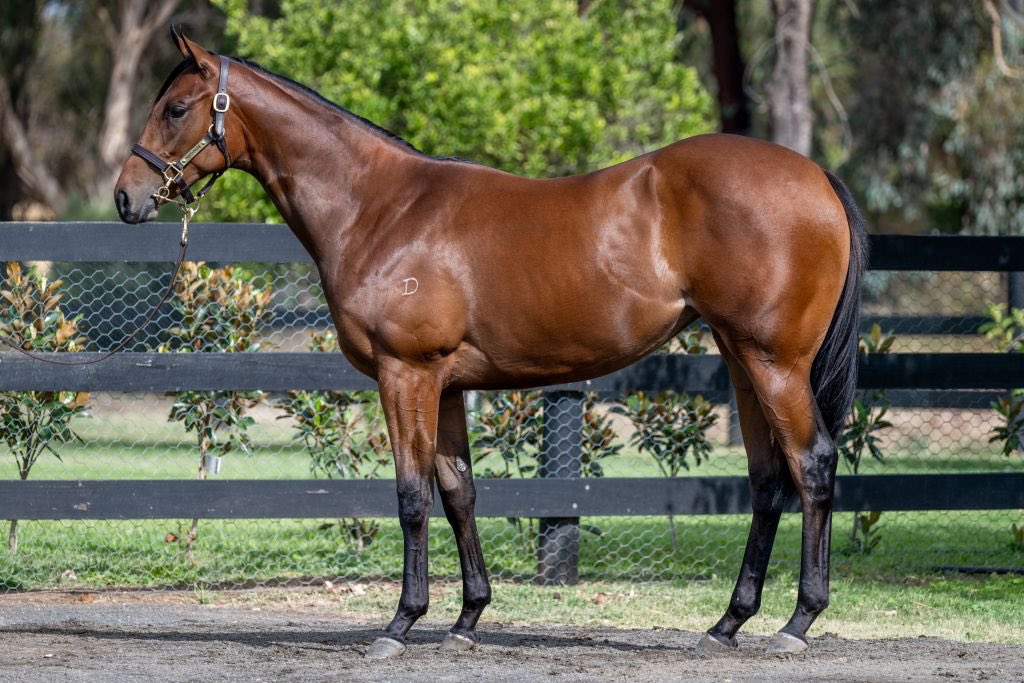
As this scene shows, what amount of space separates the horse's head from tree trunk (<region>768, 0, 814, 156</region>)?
9.06m

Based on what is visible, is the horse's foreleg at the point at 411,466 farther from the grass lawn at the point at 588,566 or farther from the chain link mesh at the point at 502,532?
the chain link mesh at the point at 502,532

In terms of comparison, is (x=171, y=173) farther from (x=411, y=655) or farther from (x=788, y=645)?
(x=788, y=645)

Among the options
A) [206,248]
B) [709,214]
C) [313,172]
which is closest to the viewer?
[709,214]

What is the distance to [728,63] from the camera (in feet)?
71.5

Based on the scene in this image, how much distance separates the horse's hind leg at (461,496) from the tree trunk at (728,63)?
56.0ft

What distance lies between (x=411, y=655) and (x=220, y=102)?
7.82ft

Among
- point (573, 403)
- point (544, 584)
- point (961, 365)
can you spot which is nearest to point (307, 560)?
point (544, 584)

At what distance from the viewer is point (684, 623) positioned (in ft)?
18.6

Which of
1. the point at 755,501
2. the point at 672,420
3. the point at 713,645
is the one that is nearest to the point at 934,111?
the point at 672,420

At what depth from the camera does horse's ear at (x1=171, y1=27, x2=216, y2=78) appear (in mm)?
4848

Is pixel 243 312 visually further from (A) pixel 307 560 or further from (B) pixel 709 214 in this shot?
(B) pixel 709 214

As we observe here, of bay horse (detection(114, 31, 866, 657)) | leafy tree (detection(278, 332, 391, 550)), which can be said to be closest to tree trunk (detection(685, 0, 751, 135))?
leafy tree (detection(278, 332, 391, 550))

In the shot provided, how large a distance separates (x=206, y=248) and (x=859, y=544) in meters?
4.19

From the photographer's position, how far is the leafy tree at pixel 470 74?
38.4ft
